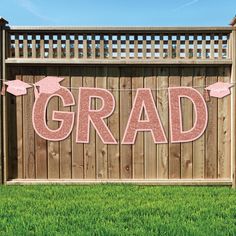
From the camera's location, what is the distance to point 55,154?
16.5ft

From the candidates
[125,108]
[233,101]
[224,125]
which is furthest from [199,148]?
[125,108]

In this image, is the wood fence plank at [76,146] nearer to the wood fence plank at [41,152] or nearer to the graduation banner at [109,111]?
the graduation banner at [109,111]

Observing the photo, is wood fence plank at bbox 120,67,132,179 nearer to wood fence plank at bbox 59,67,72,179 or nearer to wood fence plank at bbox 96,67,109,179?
wood fence plank at bbox 96,67,109,179

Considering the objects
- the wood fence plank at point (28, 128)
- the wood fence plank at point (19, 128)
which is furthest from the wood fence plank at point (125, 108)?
the wood fence plank at point (19, 128)

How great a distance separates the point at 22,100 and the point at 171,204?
2418mm

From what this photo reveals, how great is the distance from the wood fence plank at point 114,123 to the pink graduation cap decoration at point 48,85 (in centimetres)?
68

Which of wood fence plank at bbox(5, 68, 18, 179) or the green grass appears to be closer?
the green grass

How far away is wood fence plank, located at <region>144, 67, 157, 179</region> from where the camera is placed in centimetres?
494

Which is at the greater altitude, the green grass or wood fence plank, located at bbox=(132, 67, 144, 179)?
wood fence plank, located at bbox=(132, 67, 144, 179)

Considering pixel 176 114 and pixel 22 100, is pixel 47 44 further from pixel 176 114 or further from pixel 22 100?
pixel 176 114

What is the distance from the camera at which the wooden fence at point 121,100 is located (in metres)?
4.94

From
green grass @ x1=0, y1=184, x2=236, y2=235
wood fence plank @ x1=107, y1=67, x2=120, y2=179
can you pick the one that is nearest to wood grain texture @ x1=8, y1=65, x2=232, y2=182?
wood fence plank @ x1=107, y1=67, x2=120, y2=179

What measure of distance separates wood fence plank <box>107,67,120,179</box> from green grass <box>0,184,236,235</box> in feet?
1.13

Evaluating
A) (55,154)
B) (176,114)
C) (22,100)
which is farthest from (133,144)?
(22,100)
